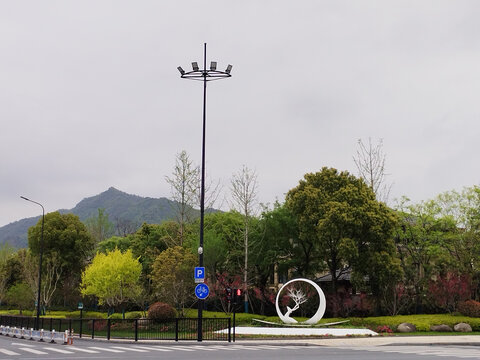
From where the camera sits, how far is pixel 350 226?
143ft

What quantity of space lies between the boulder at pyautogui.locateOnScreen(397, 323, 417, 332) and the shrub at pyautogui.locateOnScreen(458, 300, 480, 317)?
5643 mm

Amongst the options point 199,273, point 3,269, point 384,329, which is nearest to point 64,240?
point 3,269

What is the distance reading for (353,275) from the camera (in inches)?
1738

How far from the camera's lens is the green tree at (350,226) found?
141ft

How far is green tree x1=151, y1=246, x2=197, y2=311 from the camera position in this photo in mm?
43312

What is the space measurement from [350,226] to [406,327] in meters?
9.39

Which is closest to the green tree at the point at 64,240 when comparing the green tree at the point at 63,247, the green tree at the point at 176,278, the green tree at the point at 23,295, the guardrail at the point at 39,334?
the green tree at the point at 63,247

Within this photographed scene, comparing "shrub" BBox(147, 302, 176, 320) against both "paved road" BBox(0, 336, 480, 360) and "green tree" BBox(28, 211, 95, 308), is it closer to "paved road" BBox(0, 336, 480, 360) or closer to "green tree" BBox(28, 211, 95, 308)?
"paved road" BBox(0, 336, 480, 360)

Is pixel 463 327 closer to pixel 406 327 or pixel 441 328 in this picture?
pixel 441 328

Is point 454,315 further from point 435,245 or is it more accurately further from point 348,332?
point 348,332

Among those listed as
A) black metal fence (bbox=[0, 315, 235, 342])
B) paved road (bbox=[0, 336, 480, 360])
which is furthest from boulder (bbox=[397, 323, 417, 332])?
black metal fence (bbox=[0, 315, 235, 342])

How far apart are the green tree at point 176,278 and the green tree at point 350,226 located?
32.0 feet

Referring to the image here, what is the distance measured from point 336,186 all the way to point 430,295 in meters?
11.3

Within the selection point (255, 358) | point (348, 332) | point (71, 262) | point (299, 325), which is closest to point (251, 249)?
point (299, 325)
